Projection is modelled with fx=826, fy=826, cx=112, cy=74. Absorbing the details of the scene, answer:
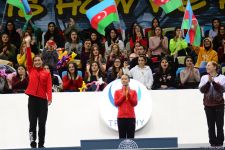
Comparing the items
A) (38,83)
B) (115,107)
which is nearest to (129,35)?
(115,107)

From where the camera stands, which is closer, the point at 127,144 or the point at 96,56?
the point at 127,144

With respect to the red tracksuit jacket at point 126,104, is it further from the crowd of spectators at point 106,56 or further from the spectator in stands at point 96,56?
the spectator in stands at point 96,56

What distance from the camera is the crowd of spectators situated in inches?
678

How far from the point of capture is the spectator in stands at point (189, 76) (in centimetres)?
1734

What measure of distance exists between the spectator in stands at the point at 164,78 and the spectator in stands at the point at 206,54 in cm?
97

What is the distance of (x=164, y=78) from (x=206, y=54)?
1521 mm

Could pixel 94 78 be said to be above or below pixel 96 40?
below

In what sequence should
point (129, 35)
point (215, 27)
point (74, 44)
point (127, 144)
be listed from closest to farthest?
point (127, 144)
point (74, 44)
point (129, 35)
point (215, 27)

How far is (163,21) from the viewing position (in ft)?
72.5

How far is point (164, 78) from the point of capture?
17.4 meters

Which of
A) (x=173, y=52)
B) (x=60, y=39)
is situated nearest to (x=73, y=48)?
(x=60, y=39)

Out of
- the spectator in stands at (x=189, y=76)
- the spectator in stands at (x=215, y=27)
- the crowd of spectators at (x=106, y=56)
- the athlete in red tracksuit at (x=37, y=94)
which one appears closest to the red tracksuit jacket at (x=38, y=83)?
the athlete in red tracksuit at (x=37, y=94)

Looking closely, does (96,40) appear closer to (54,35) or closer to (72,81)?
(54,35)

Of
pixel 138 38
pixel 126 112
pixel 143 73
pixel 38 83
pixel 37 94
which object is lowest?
pixel 126 112
